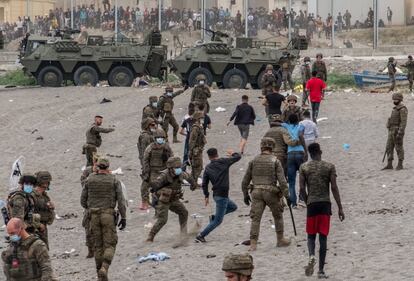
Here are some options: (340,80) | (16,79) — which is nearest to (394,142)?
(340,80)

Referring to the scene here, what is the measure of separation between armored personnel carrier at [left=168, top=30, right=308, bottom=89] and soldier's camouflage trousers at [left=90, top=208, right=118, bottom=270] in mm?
23487

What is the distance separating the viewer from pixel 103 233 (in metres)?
13.8

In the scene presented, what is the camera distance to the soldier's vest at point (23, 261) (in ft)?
33.7

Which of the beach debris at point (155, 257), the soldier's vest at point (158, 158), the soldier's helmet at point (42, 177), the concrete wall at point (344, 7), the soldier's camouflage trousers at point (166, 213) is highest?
the concrete wall at point (344, 7)

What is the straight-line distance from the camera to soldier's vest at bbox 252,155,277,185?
47.3 ft

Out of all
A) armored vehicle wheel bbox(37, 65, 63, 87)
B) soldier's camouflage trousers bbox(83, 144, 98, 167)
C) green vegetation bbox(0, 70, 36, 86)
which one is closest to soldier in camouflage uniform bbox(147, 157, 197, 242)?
soldier's camouflage trousers bbox(83, 144, 98, 167)

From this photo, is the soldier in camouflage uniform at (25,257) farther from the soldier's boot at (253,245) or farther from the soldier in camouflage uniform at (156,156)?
the soldier in camouflage uniform at (156,156)

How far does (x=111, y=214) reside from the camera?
13734 mm

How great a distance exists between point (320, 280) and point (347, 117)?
15.1 metres

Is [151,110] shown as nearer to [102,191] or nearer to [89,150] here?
[89,150]

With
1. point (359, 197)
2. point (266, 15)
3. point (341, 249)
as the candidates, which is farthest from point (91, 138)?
point (266, 15)

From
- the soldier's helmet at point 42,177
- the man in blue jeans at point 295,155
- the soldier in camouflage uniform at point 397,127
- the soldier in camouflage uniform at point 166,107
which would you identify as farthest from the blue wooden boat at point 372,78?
the soldier's helmet at point 42,177

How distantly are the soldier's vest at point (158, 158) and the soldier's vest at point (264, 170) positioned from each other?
2572 mm

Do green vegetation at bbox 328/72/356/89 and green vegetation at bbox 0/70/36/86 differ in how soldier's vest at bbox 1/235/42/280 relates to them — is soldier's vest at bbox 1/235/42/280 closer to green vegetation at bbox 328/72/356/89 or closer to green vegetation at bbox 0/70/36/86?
green vegetation at bbox 328/72/356/89
